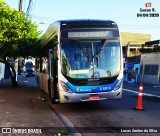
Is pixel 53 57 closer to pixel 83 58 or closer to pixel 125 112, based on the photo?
pixel 83 58

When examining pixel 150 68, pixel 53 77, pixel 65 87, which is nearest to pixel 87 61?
pixel 65 87

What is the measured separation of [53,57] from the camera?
1402 cm

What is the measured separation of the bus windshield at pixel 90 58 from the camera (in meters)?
12.8

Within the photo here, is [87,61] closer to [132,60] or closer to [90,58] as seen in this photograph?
[90,58]

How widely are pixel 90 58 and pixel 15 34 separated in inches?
511

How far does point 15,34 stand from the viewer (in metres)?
24.8

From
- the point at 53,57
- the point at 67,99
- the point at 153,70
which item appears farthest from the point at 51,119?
the point at 153,70

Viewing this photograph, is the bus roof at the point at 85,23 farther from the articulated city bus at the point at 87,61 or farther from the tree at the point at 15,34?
the tree at the point at 15,34

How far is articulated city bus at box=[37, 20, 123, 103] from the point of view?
1269 centimetres

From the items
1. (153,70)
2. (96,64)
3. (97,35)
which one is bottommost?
(153,70)

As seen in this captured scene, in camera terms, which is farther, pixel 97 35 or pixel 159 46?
pixel 159 46

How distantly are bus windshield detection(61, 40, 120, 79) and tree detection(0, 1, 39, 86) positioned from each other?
467 inches

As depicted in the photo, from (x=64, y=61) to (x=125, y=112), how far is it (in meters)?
2.83

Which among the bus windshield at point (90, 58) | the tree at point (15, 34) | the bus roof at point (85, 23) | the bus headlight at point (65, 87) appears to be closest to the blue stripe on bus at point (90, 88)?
the bus headlight at point (65, 87)
